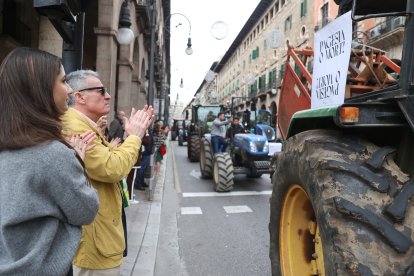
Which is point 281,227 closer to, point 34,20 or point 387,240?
point 387,240

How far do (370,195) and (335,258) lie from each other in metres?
0.33

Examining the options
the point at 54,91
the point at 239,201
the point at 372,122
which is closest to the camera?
the point at 54,91

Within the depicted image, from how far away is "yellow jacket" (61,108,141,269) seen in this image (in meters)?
2.12

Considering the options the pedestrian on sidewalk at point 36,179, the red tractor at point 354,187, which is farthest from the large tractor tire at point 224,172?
the pedestrian on sidewalk at point 36,179

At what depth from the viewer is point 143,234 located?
5.59 m

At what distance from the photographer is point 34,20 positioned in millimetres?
10734

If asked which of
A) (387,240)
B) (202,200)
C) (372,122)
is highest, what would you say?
(372,122)

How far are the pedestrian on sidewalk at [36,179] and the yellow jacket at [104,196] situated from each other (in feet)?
1.95

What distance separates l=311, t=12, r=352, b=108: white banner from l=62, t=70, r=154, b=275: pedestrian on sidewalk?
1241 mm

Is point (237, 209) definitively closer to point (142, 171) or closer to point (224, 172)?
point (224, 172)

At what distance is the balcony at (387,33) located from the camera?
57.6 ft

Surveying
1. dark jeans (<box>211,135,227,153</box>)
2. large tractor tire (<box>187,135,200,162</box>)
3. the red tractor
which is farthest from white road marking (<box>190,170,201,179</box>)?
the red tractor

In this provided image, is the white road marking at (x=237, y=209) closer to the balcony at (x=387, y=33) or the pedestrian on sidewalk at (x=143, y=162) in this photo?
the pedestrian on sidewalk at (x=143, y=162)

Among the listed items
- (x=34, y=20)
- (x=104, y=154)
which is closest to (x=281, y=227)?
(x=104, y=154)
